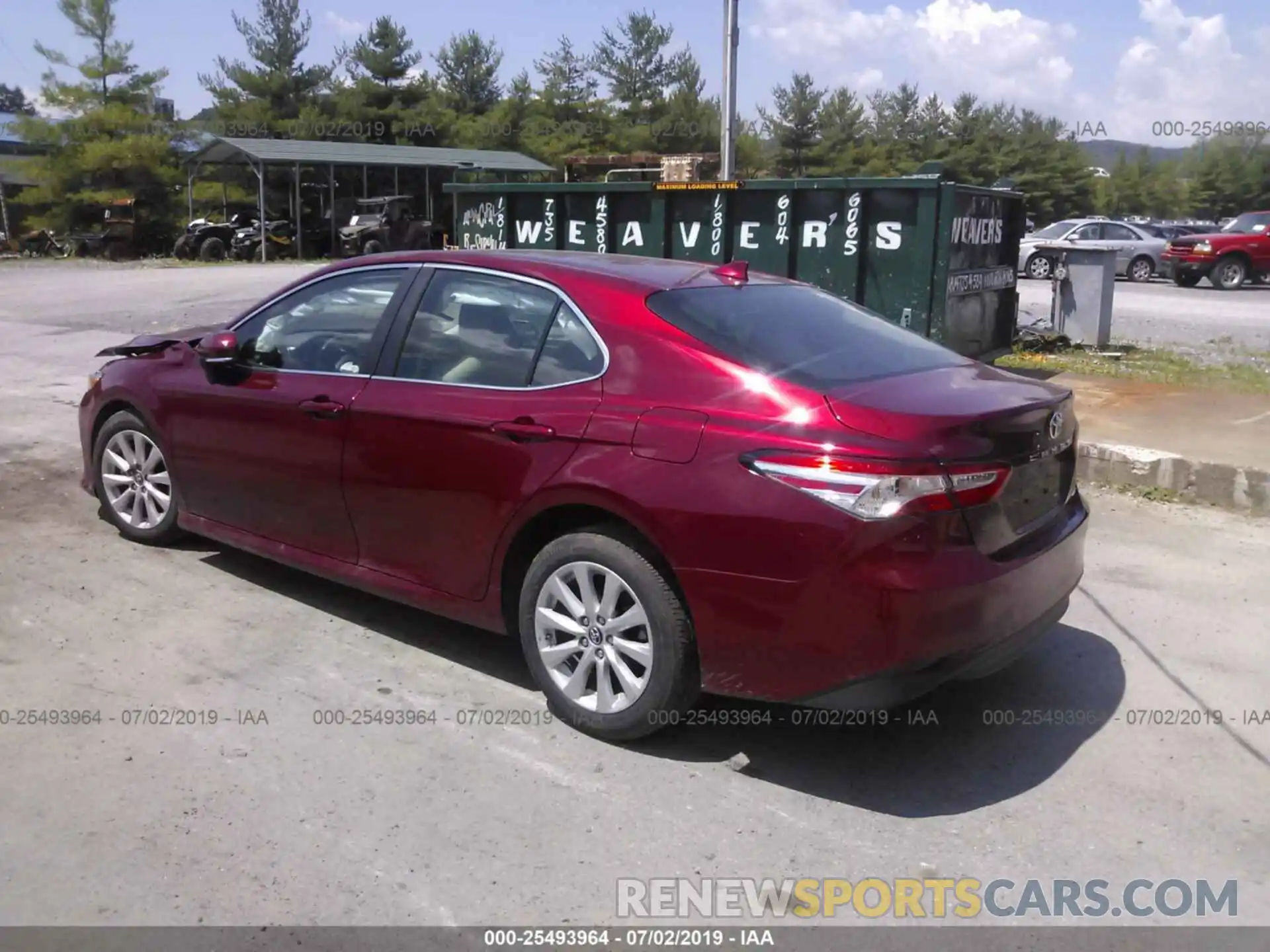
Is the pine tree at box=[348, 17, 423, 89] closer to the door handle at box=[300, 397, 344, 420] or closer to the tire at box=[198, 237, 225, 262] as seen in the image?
the tire at box=[198, 237, 225, 262]

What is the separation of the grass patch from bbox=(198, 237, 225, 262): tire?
2534 cm

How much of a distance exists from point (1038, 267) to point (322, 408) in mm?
25530

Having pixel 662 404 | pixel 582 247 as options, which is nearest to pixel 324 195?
pixel 582 247

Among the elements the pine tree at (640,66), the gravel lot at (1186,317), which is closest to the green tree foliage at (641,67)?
the pine tree at (640,66)

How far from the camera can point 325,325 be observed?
5.16 m

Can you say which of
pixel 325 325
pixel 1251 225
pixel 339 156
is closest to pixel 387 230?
pixel 339 156

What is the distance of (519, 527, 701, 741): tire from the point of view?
3.93m

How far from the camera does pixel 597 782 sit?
3.91m

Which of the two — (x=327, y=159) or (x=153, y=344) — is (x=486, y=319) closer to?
(x=153, y=344)

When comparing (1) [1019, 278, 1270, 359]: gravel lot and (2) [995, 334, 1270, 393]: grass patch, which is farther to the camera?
(1) [1019, 278, 1270, 359]: gravel lot

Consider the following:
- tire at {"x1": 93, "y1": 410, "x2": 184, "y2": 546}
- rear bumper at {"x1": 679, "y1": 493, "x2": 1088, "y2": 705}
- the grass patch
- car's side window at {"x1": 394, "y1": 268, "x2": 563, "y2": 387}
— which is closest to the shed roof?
the grass patch

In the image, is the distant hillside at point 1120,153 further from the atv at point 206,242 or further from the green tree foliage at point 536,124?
the atv at point 206,242

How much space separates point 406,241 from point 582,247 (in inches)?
880

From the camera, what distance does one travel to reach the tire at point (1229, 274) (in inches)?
1048
